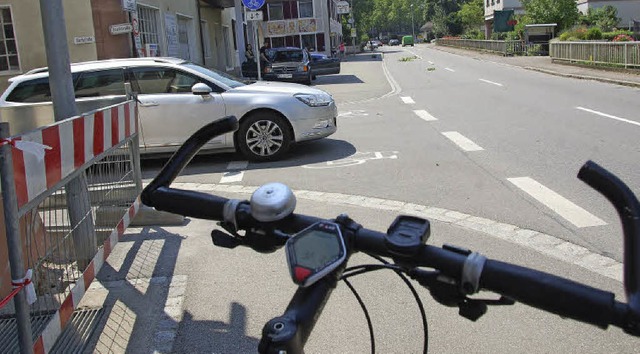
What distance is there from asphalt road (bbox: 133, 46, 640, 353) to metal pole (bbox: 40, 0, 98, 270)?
782 mm

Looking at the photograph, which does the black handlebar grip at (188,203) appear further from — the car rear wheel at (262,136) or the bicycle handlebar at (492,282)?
the car rear wheel at (262,136)

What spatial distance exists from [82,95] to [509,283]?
836 centimetres

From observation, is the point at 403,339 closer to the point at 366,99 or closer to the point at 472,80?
the point at 366,99

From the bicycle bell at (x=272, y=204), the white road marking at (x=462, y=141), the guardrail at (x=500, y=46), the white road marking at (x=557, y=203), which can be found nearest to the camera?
the bicycle bell at (x=272, y=204)

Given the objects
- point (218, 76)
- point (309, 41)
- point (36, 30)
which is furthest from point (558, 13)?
point (218, 76)

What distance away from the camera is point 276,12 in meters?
51.6

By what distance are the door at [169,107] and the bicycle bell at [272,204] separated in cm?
739

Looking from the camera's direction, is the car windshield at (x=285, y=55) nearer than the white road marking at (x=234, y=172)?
No

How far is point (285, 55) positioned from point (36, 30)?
39.1 ft

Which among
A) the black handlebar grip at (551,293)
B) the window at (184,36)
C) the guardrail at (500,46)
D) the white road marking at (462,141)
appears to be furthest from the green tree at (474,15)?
the black handlebar grip at (551,293)

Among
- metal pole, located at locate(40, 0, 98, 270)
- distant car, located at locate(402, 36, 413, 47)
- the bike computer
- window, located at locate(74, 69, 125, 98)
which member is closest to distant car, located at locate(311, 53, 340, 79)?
window, located at locate(74, 69, 125, 98)

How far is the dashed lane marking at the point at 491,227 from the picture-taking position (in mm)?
4605

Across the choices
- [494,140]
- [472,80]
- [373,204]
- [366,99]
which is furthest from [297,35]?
[373,204]

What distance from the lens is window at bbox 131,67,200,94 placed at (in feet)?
29.4
